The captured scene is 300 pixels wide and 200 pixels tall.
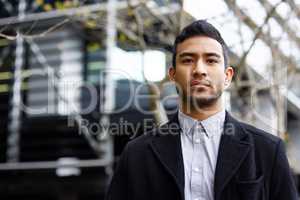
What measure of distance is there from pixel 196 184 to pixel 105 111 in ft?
25.4

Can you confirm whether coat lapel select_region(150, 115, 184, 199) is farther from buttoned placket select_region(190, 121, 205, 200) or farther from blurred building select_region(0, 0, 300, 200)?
blurred building select_region(0, 0, 300, 200)

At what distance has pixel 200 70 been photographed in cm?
194

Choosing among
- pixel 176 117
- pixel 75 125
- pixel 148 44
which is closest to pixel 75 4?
pixel 148 44

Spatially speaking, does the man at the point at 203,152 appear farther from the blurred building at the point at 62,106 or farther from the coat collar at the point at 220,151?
the blurred building at the point at 62,106

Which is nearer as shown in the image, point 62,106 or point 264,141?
point 264,141

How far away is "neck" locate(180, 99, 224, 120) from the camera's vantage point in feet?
6.55

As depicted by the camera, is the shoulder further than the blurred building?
No

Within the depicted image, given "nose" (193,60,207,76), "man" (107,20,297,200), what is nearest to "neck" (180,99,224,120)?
"man" (107,20,297,200)

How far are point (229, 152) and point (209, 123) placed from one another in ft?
0.45

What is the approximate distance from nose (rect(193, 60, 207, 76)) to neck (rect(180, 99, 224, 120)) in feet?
0.43

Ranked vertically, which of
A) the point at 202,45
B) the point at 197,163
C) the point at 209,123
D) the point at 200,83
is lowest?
the point at 197,163

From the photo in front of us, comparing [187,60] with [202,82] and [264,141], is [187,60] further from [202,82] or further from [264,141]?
[264,141]

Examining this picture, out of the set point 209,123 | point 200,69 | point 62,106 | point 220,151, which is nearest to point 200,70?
point 200,69

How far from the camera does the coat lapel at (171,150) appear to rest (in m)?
1.92
